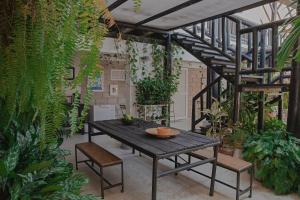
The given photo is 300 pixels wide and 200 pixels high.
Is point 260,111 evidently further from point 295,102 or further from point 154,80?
point 154,80

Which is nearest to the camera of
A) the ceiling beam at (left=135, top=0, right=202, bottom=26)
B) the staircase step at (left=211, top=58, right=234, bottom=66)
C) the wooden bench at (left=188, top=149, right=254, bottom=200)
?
the wooden bench at (left=188, top=149, right=254, bottom=200)

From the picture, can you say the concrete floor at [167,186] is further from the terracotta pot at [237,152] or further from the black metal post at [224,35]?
the black metal post at [224,35]

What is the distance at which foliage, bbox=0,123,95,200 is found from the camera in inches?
54.9

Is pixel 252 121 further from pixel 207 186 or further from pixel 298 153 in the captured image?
pixel 207 186

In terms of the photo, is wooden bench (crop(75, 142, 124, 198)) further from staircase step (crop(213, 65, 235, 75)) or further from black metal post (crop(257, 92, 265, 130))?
staircase step (crop(213, 65, 235, 75))

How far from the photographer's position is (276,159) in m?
3.04

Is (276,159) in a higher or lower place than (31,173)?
lower

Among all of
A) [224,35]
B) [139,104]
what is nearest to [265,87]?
[224,35]

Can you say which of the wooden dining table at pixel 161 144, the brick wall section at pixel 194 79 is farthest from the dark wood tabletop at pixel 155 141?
the brick wall section at pixel 194 79

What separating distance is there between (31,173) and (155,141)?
1.61 meters

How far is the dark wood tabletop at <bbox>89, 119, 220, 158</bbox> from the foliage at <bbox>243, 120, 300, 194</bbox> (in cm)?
79

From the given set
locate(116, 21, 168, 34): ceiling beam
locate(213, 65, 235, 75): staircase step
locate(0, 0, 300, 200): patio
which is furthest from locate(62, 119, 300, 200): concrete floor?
locate(116, 21, 168, 34): ceiling beam

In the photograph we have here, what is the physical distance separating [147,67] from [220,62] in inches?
92.7

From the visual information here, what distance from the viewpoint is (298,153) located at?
3.03 m
